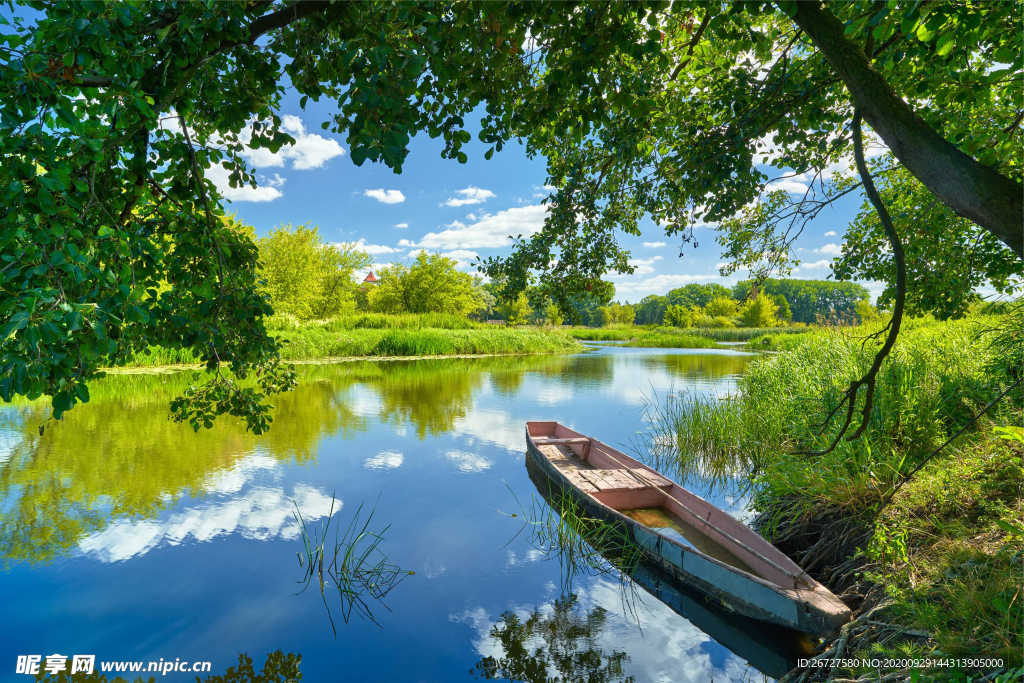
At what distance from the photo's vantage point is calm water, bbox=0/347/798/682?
13.7 ft

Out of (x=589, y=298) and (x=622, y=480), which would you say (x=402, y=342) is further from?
(x=589, y=298)

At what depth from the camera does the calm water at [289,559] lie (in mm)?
4180

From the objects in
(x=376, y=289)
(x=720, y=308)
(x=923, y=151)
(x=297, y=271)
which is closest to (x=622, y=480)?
(x=923, y=151)

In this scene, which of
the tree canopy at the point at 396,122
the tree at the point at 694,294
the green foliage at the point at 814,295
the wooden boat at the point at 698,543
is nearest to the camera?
the tree canopy at the point at 396,122

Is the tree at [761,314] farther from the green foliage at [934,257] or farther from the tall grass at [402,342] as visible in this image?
the green foliage at [934,257]

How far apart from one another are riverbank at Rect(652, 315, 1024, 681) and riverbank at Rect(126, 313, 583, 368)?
760 inches

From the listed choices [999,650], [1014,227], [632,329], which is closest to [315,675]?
[999,650]

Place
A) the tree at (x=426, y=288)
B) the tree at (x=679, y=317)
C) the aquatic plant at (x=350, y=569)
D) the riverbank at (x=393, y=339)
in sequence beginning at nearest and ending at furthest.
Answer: the aquatic plant at (x=350, y=569), the riverbank at (x=393, y=339), the tree at (x=426, y=288), the tree at (x=679, y=317)

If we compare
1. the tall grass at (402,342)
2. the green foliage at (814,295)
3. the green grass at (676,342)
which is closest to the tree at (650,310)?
the green foliage at (814,295)

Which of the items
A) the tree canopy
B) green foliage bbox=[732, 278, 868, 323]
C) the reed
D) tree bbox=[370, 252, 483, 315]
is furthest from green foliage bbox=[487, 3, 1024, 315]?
green foliage bbox=[732, 278, 868, 323]

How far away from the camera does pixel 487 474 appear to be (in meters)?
8.73

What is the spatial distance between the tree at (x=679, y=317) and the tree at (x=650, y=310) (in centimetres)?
2017

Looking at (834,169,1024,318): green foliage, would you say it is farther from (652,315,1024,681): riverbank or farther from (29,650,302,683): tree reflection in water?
(29,650,302,683): tree reflection in water

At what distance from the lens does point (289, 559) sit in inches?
220
